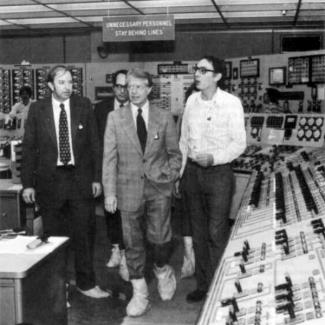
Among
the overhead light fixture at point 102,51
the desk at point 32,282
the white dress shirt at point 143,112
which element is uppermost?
the overhead light fixture at point 102,51

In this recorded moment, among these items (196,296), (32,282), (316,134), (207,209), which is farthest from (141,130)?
Result: (316,134)

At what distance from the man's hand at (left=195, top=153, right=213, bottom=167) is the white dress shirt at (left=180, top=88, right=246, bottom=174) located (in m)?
0.03

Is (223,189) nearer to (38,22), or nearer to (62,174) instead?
(62,174)

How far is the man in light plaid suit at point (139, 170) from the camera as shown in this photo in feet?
10.0

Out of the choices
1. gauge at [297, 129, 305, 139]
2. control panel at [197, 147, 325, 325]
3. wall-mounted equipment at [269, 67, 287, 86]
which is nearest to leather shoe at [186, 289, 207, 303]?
control panel at [197, 147, 325, 325]

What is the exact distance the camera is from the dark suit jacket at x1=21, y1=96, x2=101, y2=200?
10.5 ft

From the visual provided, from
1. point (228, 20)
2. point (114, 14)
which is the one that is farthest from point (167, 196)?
point (228, 20)

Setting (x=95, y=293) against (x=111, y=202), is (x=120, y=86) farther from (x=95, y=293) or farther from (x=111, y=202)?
Answer: (x=95, y=293)

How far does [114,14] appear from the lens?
8031 millimetres

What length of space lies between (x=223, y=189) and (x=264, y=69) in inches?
123

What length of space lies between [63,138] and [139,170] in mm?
499

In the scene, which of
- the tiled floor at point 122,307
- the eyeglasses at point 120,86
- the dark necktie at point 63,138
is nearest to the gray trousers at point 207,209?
the tiled floor at point 122,307

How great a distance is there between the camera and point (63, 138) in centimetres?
322

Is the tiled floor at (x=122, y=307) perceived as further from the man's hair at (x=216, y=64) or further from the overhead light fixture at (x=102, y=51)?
the overhead light fixture at (x=102, y=51)
